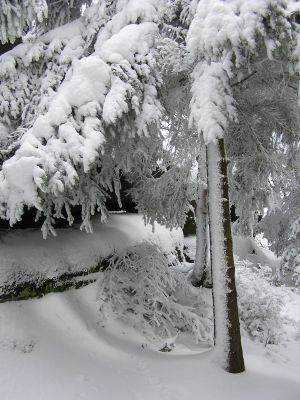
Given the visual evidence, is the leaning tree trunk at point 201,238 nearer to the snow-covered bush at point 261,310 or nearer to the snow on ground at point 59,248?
the snow-covered bush at point 261,310

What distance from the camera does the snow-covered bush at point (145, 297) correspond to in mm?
7902

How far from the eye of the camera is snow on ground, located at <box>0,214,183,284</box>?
7000mm

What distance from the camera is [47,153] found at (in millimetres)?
5066

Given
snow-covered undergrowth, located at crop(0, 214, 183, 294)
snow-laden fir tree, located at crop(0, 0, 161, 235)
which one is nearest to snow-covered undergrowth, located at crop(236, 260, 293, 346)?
snow-covered undergrowth, located at crop(0, 214, 183, 294)

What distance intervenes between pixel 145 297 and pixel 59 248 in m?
2.07

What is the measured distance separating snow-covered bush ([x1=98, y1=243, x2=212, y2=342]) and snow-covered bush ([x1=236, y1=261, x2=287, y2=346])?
1.46 meters

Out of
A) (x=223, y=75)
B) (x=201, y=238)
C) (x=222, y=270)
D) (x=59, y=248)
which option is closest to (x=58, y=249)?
(x=59, y=248)

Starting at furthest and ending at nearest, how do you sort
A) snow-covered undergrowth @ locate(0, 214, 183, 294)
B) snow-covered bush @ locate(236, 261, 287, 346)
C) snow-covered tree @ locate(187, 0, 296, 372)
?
snow-covered bush @ locate(236, 261, 287, 346)
snow-covered undergrowth @ locate(0, 214, 183, 294)
snow-covered tree @ locate(187, 0, 296, 372)

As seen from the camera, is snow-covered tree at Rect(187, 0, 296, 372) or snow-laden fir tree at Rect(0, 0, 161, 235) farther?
snow-laden fir tree at Rect(0, 0, 161, 235)

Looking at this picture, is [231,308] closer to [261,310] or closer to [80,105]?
[261,310]

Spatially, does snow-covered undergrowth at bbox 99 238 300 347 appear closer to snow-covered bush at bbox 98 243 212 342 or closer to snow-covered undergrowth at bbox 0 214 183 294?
snow-covered bush at bbox 98 243 212 342

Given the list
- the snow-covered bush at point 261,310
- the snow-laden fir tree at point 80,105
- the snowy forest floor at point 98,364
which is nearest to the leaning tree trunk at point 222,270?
the snowy forest floor at point 98,364

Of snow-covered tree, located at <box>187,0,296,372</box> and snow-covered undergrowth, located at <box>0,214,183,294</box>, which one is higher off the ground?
snow-covered tree, located at <box>187,0,296,372</box>

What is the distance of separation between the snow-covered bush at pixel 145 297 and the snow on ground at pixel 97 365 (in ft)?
1.19
